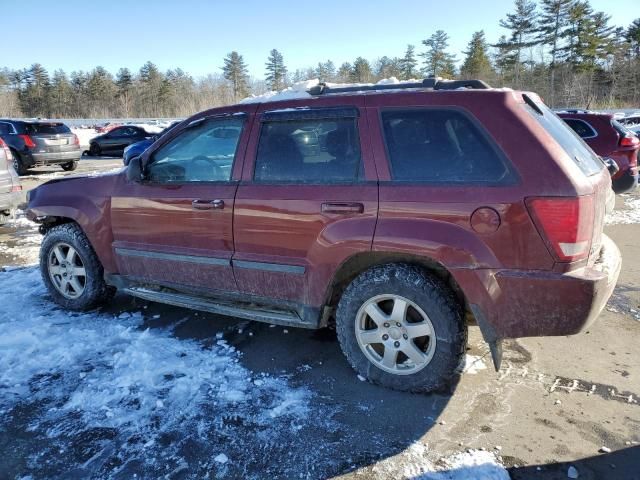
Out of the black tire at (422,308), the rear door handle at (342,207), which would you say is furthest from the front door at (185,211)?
the black tire at (422,308)

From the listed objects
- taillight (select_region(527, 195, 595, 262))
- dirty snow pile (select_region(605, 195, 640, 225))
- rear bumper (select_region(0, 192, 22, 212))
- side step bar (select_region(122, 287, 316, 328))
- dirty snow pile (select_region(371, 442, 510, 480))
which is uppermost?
taillight (select_region(527, 195, 595, 262))

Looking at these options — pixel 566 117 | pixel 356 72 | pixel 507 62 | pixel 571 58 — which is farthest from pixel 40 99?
pixel 566 117

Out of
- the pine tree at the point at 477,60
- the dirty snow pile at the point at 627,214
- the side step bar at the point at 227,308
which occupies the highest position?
the pine tree at the point at 477,60

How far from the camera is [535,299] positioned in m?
2.61

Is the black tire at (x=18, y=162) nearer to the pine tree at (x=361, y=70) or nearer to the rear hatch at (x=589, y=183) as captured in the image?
the rear hatch at (x=589, y=183)

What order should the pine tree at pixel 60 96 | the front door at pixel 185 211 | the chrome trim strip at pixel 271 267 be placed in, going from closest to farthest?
the chrome trim strip at pixel 271 267, the front door at pixel 185 211, the pine tree at pixel 60 96

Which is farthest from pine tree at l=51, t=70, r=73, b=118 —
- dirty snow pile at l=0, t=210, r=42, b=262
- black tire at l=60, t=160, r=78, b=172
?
dirty snow pile at l=0, t=210, r=42, b=262

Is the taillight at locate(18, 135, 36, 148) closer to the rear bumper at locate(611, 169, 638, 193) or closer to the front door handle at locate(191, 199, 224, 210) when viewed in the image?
the front door handle at locate(191, 199, 224, 210)

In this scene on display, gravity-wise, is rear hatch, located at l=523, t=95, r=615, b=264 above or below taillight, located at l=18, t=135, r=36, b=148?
below

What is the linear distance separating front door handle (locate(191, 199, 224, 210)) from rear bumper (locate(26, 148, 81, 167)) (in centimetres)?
1304

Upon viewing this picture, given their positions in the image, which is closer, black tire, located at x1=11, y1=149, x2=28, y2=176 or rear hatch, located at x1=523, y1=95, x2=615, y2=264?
rear hatch, located at x1=523, y1=95, x2=615, y2=264

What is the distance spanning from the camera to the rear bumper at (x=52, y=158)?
14.0 meters

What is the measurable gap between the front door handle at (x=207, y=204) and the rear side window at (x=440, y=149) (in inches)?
51.0

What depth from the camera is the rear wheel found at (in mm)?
22047
